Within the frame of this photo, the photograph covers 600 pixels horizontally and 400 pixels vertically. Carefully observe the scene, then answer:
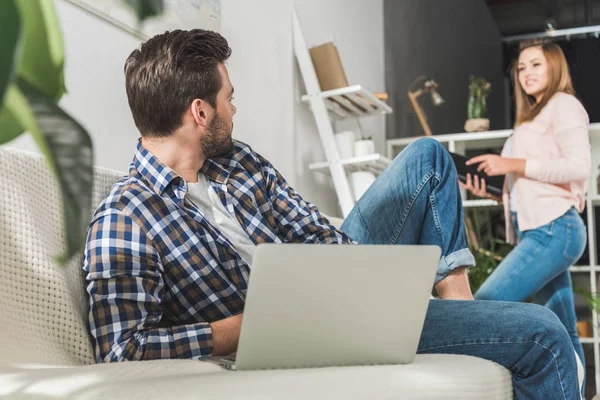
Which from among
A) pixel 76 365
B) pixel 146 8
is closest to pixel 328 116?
pixel 76 365

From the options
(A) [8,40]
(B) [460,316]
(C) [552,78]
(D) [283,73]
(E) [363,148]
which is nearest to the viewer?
(A) [8,40]

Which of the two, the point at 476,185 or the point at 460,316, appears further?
the point at 476,185

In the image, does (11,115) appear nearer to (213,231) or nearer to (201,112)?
(213,231)

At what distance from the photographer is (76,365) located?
112 cm

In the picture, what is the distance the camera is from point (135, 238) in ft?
4.02

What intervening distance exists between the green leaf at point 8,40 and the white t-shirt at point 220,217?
127cm

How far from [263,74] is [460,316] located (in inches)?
68.5

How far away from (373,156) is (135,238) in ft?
6.28

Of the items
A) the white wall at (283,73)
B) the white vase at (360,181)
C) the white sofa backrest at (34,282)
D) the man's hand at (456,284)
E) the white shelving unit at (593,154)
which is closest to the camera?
the white sofa backrest at (34,282)

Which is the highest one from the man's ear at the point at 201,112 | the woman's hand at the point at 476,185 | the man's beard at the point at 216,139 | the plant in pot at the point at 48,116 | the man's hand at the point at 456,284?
the plant in pot at the point at 48,116

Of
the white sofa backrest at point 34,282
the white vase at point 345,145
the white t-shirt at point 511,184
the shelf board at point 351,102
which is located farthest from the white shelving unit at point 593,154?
the white sofa backrest at point 34,282

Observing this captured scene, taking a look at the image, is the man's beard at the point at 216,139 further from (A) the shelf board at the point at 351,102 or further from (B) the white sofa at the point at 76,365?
(A) the shelf board at the point at 351,102

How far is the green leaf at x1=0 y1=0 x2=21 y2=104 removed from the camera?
0.65 feet

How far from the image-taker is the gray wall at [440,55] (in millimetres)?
4340
